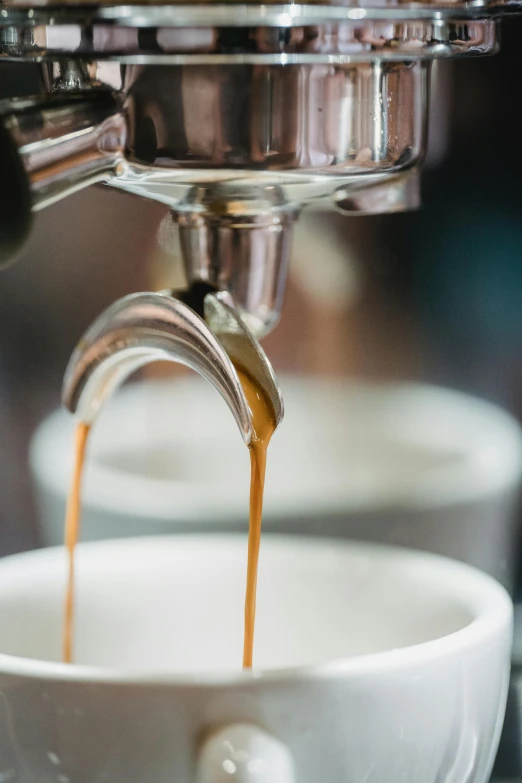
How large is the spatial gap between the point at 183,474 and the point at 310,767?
230 millimetres

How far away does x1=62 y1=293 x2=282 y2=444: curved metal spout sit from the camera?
0.33m

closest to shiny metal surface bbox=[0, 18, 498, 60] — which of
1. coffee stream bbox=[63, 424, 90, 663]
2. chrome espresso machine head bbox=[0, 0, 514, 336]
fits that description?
chrome espresso machine head bbox=[0, 0, 514, 336]

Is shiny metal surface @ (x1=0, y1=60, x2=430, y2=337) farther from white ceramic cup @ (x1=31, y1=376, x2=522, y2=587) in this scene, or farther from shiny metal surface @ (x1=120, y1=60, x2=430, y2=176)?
white ceramic cup @ (x1=31, y1=376, x2=522, y2=587)

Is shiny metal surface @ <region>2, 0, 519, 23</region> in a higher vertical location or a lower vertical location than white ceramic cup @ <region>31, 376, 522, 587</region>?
higher

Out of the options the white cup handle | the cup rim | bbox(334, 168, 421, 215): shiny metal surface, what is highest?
bbox(334, 168, 421, 215): shiny metal surface

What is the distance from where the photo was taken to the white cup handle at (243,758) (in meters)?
0.30

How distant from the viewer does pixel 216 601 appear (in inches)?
17.0

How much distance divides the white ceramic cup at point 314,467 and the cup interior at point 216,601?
0.28ft

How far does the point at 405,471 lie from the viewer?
520 millimetres

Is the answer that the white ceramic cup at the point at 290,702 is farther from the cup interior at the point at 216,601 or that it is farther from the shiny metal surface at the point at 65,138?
the shiny metal surface at the point at 65,138

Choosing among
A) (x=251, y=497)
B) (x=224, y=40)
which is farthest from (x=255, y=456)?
(x=224, y=40)

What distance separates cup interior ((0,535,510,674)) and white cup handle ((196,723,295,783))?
10 cm

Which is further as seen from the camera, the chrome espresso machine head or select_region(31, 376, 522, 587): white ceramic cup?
select_region(31, 376, 522, 587): white ceramic cup

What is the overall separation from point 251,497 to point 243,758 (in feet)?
0.27
